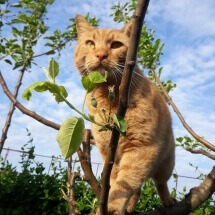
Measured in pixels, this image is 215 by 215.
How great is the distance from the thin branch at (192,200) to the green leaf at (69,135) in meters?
1.30

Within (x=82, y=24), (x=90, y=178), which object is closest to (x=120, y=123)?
(x=90, y=178)

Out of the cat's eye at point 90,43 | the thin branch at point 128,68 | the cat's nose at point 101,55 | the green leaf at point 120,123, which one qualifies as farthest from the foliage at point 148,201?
the green leaf at point 120,123

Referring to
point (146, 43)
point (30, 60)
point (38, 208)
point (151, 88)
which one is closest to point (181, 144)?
point (151, 88)

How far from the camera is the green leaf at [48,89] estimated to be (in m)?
0.66

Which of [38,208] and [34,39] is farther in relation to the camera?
[38,208]

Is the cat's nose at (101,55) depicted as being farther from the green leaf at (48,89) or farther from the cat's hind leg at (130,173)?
the green leaf at (48,89)

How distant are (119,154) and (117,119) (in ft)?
4.06

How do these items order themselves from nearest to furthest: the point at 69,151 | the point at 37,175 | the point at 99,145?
the point at 69,151, the point at 99,145, the point at 37,175

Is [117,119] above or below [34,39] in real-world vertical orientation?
below

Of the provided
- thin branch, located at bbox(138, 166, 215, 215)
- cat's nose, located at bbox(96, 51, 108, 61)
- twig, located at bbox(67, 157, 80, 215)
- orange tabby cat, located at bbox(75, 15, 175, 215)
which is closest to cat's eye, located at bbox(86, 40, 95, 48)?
orange tabby cat, located at bbox(75, 15, 175, 215)

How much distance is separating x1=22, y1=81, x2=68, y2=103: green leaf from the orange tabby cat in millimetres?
932

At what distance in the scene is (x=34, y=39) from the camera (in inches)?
119

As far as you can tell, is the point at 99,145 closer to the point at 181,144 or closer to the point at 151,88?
the point at 151,88

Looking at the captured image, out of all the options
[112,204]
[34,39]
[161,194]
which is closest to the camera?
[112,204]
